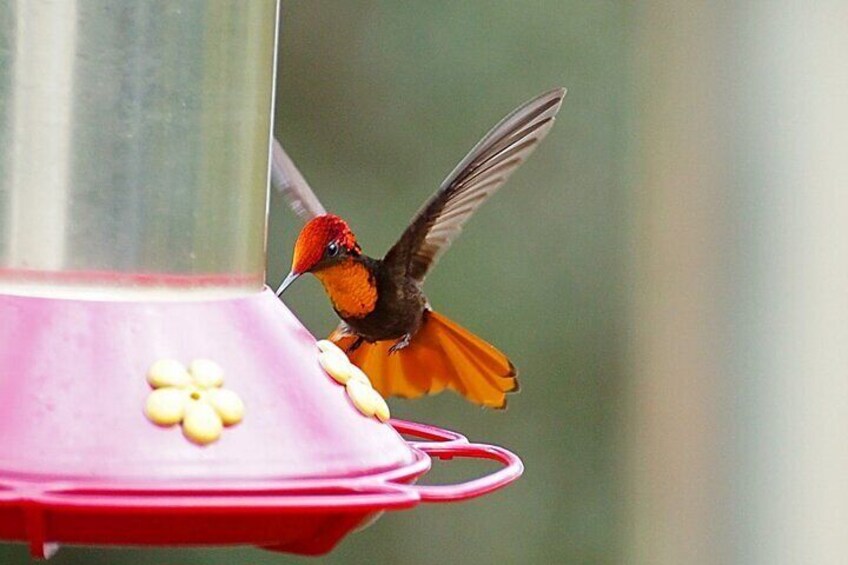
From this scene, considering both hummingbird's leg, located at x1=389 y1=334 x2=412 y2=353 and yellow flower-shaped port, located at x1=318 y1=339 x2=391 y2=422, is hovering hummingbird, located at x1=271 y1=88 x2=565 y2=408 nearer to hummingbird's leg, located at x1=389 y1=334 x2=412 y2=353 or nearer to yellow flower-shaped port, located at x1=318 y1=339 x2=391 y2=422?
hummingbird's leg, located at x1=389 y1=334 x2=412 y2=353

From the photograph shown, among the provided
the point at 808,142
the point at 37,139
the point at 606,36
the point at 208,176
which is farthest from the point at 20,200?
the point at 606,36

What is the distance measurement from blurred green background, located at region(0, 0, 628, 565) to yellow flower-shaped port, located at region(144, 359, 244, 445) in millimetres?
3740

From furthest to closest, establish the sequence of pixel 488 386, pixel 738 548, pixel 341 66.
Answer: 1. pixel 341 66
2. pixel 738 548
3. pixel 488 386

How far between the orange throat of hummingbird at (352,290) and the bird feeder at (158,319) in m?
0.67

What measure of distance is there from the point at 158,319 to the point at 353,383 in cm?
31

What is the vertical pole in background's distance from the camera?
4.98 metres

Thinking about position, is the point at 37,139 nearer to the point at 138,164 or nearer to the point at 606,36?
the point at 138,164

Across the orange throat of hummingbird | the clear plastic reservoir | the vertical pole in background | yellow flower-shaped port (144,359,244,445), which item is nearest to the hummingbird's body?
the orange throat of hummingbird

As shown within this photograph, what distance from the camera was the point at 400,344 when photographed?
3092 mm

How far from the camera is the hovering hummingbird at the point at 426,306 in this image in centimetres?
297

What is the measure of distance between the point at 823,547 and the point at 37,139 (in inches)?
143

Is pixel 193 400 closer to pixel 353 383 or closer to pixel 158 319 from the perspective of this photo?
pixel 158 319

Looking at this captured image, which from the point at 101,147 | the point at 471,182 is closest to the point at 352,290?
the point at 471,182

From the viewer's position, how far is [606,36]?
600 cm
